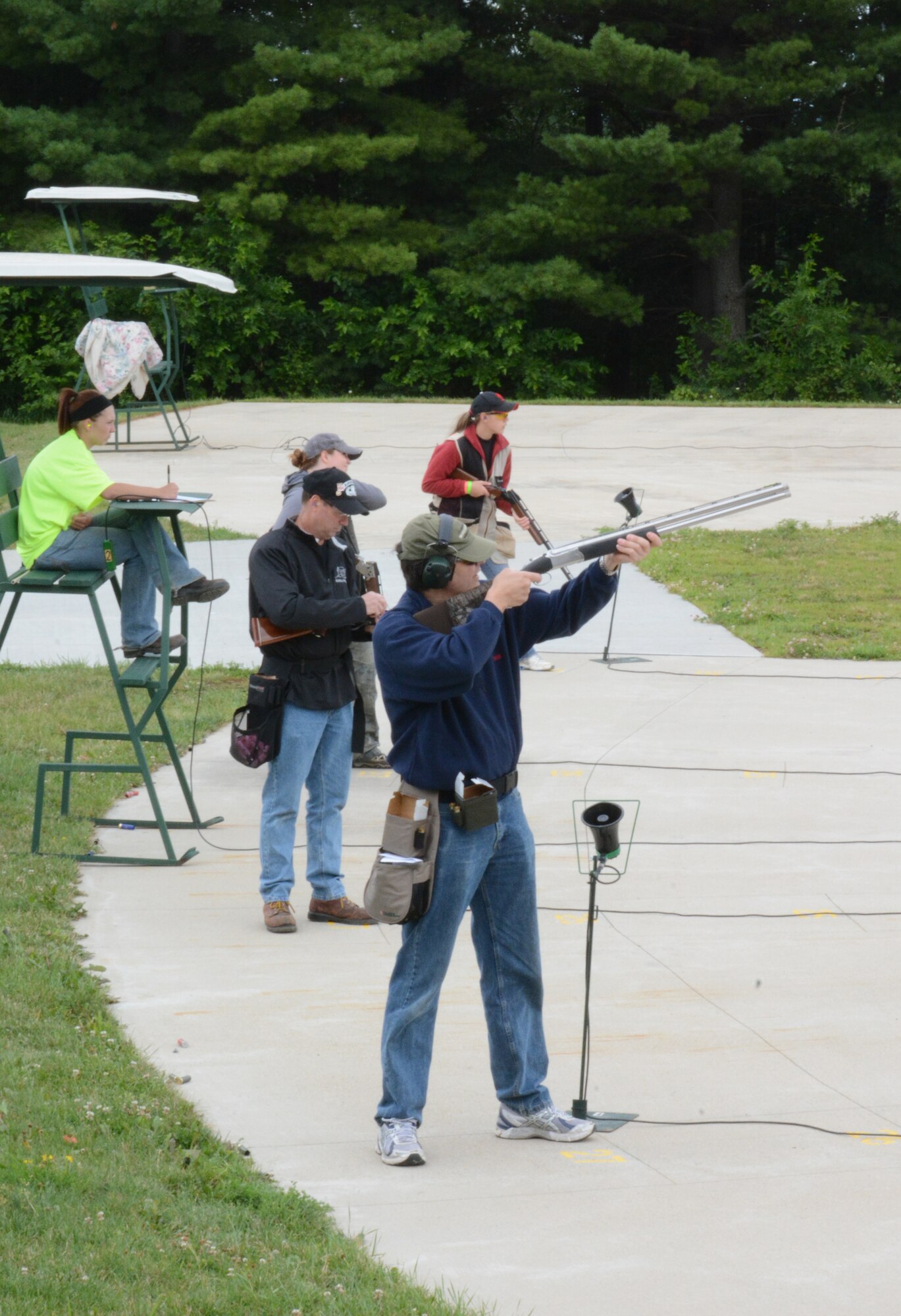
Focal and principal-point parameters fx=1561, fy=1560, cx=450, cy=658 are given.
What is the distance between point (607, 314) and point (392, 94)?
6632 millimetres

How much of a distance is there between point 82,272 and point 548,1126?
419 cm

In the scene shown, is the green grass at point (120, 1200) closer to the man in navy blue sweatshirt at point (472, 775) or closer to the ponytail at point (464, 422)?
the man in navy blue sweatshirt at point (472, 775)

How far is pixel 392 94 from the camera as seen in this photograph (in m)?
33.4

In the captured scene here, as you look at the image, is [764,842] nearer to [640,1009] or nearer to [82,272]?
[640,1009]

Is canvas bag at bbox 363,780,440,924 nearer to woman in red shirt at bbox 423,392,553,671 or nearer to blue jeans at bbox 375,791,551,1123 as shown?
blue jeans at bbox 375,791,551,1123

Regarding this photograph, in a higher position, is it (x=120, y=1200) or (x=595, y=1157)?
(x=120, y=1200)

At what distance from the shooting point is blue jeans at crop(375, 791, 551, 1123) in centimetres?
423

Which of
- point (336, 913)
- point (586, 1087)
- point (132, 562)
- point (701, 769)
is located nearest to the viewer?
point (586, 1087)

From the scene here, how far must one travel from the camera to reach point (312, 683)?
6051 mm

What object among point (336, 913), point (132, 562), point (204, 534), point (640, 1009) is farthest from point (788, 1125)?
point (204, 534)

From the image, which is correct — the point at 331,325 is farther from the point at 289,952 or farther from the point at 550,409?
the point at 289,952

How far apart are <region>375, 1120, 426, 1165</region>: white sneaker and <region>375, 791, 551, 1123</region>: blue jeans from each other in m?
0.02

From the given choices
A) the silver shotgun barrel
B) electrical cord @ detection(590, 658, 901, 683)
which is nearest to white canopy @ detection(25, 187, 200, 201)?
electrical cord @ detection(590, 658, 901, 683)

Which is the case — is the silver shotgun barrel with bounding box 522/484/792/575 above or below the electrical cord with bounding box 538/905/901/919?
above
